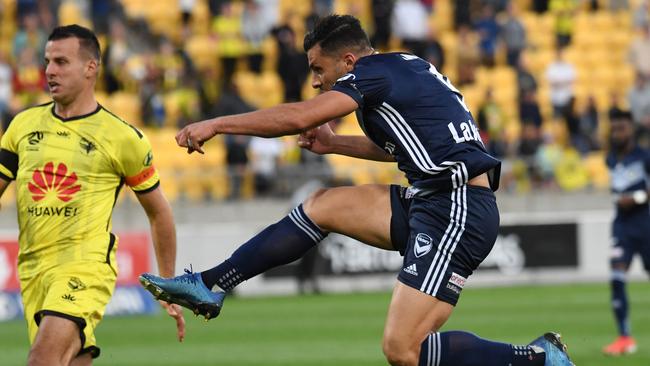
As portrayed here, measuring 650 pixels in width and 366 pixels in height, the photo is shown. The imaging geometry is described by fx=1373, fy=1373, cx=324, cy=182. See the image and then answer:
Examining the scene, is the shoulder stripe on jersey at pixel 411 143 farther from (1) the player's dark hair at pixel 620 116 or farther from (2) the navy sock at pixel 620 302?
(1) the player's dark hair at pixel 620 116

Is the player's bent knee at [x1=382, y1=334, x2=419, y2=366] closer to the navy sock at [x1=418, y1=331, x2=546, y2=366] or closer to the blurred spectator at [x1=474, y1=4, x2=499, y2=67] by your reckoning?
the navy sock at [x1=418, y1=331, x2=546, y2=366]

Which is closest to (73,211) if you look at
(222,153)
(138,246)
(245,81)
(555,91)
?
(138,246)

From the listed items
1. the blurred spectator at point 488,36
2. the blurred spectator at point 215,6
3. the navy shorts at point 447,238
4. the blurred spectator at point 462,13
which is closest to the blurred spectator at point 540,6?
the blurred spectator at point 462,13

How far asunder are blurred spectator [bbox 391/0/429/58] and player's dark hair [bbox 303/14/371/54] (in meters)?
16.9

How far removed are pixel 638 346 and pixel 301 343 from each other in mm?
3358

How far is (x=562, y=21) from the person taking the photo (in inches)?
1033

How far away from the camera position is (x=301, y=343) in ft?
46.0

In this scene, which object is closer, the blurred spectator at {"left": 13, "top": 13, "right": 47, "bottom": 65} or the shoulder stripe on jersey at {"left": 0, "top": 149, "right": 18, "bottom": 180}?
the shoulder stripe on jersey at {"left": 0, "top": 149, "right": 18, "bottom": 180}

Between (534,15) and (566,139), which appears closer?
(566,139)

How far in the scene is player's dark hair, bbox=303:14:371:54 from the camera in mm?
7492

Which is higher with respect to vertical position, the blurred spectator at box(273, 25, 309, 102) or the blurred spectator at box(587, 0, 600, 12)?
the blurred spectator at box(587, 0, 600, 12)

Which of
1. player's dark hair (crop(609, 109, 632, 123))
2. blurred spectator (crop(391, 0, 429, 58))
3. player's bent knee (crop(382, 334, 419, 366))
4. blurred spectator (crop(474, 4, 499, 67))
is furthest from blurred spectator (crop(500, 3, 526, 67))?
player's bent knee (crop(382, 334, 419, 366))

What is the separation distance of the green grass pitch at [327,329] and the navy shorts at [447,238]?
4.65m

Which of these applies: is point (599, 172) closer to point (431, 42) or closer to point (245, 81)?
point (431, 42)
